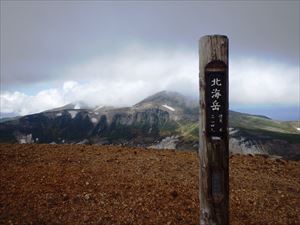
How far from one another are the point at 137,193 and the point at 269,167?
7141 millimetres

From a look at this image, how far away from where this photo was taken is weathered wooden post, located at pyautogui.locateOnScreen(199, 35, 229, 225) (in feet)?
25.9

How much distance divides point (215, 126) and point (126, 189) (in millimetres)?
6490

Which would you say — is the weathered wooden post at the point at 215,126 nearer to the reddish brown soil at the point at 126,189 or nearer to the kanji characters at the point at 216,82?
the kanji characters at the point at 216,82

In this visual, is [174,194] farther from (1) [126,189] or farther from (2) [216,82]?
(2) [216,82]

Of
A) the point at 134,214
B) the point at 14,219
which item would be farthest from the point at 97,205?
the point at 14,219

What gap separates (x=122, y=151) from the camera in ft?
61.5

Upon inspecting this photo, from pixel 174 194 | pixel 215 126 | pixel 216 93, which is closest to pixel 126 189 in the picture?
pixel 174 194

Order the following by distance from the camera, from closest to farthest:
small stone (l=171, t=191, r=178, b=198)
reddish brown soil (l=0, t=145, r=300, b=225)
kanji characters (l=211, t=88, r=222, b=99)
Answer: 1. kanji characters (l=211, t=88, r=222, b=99)
2. reddish brown soil (l=0, t=145, r=300, b=225)
3. small stone (l=171, t=191, r=178, b=198)

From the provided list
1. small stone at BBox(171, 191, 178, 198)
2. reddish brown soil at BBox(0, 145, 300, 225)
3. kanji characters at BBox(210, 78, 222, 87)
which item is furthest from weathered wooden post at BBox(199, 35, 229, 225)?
small stone at BBox(171, 191, 178, 198)

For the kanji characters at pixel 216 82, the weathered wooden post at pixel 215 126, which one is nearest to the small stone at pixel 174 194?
the weathered wooden post at pixel 215 126

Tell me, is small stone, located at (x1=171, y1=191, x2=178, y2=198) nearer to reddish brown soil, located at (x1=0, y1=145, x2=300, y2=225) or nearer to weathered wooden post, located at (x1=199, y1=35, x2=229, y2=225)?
reddish brown soil, located at (x1=0, y1=145, x2=300, y2=225)

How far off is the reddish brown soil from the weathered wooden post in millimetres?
4034

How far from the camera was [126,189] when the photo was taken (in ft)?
44.4

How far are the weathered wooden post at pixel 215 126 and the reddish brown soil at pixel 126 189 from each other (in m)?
4.03
